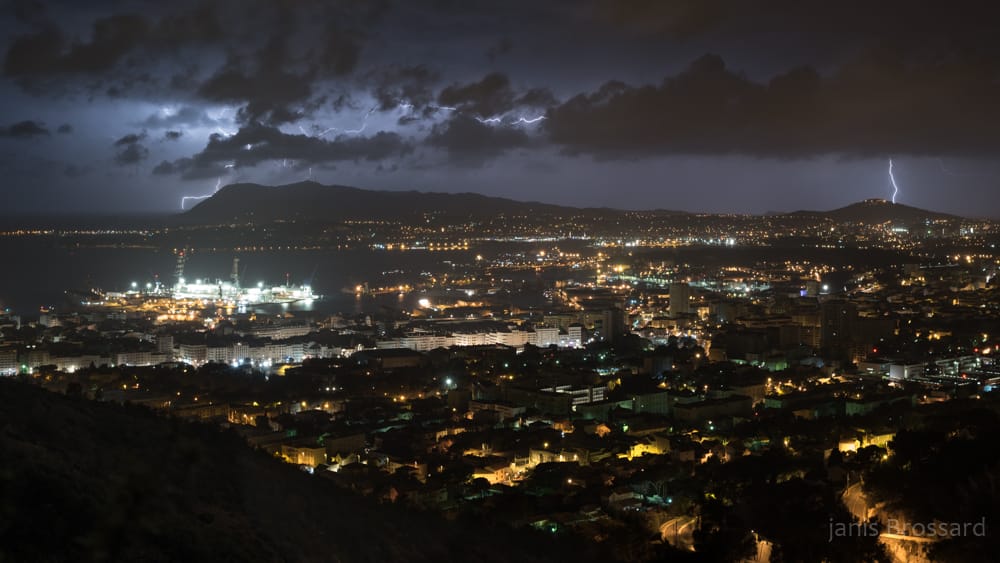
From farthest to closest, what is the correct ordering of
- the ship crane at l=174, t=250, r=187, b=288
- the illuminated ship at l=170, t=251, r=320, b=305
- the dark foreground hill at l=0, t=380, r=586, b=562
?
1. the ship crane at l=174, t=250, r=187, b=288
2. the illuminated ship at l=170, t=251, r=320, b=305
3. the dark foreground hill at l=0, t=380, r=586, b=562

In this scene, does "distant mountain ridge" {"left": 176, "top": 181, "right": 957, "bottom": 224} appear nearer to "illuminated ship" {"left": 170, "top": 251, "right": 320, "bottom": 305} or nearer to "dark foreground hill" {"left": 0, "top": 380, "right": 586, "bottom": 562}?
"illuminated ship" {"left": 170, "top": 251, "right": 320, "bottom": 305}

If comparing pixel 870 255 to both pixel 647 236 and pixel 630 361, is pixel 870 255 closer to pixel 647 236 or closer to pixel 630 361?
pixel 647 236

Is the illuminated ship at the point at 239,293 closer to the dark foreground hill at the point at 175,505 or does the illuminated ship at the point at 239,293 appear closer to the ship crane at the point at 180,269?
the ship crane at the point at 180,269

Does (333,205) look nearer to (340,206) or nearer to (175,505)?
(340,206)

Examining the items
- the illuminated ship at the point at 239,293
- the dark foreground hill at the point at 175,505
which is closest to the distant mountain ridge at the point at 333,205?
the illuminated ship at the point at 239,293

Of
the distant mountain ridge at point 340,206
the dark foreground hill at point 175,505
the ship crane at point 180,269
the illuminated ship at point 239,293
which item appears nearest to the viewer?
the dark foreground hill at point 175,505

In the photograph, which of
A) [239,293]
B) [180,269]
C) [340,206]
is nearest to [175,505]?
[239,293]

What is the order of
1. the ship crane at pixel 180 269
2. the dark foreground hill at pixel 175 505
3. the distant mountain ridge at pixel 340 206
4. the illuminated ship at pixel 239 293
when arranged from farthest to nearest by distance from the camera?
the distant mountain ridge at pixel 340 206
the ship crane at pixel 180 269
the illuminated ship at pixel 239 293
the dark foreground hill at pixel 175 505

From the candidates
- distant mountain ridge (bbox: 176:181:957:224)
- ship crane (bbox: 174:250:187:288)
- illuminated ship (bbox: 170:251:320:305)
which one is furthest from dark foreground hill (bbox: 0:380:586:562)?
distant mountain ridge (bbox: 176:181:957:224)

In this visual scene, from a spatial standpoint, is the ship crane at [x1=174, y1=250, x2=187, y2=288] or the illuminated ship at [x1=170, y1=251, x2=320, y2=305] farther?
the ship crane at [x1=174, y1=250, x2=187, y2=288]
